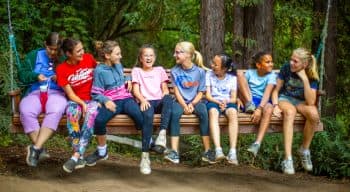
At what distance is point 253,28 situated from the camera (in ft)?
26.6

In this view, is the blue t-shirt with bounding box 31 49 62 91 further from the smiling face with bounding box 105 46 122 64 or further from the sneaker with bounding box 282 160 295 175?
the sneaker with bounding box 282 160 295 175

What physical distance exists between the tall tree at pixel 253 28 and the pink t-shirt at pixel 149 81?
87.1 inches

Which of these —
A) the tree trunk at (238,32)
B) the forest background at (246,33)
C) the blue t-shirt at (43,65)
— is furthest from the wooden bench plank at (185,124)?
the tree trunk at (238,32)

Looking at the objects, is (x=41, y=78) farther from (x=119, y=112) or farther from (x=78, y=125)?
(x=119, y=112)

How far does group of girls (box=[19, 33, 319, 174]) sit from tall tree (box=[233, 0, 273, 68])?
1.82m

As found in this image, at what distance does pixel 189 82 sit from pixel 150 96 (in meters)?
0.39

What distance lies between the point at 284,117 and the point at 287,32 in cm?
373

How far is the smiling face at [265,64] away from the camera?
6172 millimetres

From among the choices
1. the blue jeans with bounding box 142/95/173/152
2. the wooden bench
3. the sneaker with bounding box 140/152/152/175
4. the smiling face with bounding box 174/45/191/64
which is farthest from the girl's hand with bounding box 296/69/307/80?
the sneaker with bounding box 140/152/152/175

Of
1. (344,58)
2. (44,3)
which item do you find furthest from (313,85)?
(44,3)

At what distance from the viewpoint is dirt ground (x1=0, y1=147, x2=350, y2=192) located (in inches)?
249

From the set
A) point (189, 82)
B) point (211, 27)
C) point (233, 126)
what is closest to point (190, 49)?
point (189, 82)

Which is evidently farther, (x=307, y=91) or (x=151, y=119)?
(x=307, y=91)

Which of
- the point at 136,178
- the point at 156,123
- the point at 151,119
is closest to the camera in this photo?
the point at 151,119
